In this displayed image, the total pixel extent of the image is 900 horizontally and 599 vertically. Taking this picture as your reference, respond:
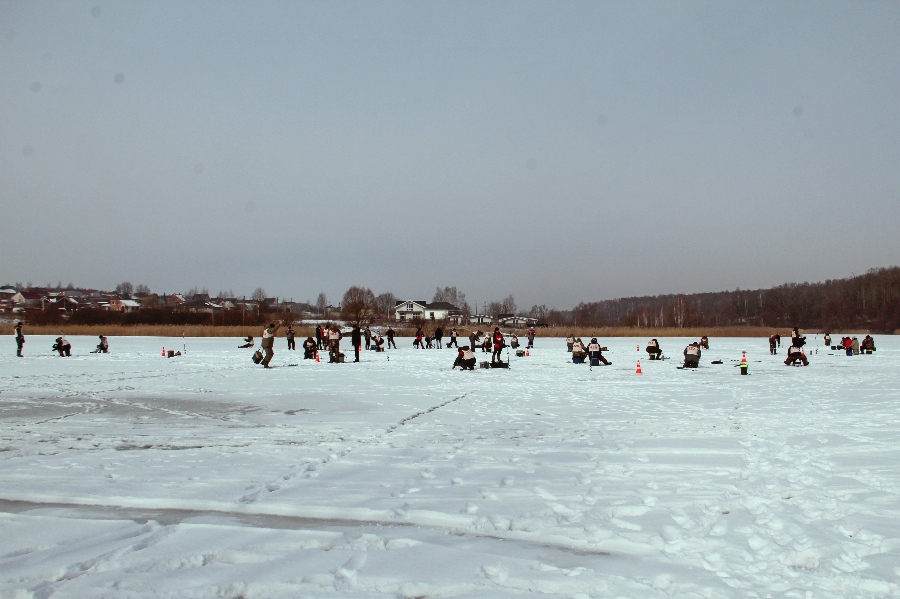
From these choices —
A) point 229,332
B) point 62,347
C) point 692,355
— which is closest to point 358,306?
point 229,332

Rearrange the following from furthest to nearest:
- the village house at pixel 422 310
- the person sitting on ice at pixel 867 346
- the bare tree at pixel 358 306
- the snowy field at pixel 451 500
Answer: the village house at pixel 422 310
the bare tree at pixel 358 306
the person sitting on ice at pixel 867 346
the snowy field at pixel 451 500

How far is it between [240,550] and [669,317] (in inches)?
6306

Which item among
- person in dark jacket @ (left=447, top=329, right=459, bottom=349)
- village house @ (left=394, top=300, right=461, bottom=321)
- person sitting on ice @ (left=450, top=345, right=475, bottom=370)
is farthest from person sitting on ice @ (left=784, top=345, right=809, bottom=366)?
village house @ (left=394, top=300, right=461, bottom=321)

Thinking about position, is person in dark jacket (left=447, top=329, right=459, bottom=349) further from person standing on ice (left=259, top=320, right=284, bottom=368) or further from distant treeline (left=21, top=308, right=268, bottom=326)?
distant treeline (left=21, top=308, right=268, bottom=326)

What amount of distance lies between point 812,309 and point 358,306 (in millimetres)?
98484

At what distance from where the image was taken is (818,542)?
179 inches

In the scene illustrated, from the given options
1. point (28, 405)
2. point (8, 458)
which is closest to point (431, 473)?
point (8, 458)

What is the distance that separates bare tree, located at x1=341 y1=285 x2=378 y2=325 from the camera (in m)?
92.0

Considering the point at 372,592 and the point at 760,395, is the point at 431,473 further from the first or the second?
the point at 760,395

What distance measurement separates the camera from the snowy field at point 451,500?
3.99 metres

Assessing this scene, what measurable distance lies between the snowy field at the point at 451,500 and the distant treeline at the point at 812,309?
10423 cm

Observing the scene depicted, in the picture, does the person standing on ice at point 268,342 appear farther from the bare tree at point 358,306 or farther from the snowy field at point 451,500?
the bare tree at point 358,306

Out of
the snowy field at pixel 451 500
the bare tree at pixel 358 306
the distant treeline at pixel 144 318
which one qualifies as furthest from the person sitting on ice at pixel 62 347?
the bare tree at pixel 358 306

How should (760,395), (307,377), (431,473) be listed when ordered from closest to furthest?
1. (431,473)
2. (760,395)
3. (307,377)
